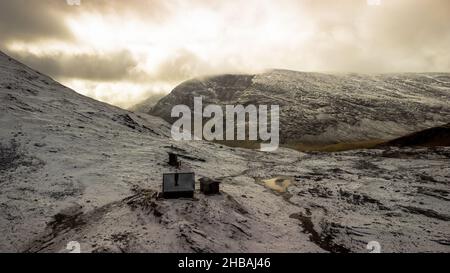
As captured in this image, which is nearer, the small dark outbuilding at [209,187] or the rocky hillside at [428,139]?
the small dark outbuilding at [209,187]

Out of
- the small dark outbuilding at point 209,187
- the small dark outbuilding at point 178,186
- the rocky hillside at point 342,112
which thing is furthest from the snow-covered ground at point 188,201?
the rocky hillside at point 342,112

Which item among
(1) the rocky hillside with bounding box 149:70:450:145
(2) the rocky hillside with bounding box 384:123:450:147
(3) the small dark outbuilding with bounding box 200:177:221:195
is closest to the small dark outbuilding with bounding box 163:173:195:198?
(3) the small dark outbuilding with bounding box 200:177:221:195

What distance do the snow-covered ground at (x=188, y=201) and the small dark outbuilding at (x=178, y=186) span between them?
1084 mm

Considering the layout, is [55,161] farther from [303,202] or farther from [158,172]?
[303,202]

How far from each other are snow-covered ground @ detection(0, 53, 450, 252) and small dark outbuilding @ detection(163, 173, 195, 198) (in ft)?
3.56

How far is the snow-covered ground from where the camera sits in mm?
20625

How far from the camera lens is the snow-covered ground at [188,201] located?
20.6 m

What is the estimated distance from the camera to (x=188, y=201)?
24.0 meters

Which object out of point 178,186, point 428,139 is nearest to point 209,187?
point 178,186

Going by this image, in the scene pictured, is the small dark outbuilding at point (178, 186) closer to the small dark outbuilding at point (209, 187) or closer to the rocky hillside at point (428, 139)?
the small dark outbuilding at point (209, 187)

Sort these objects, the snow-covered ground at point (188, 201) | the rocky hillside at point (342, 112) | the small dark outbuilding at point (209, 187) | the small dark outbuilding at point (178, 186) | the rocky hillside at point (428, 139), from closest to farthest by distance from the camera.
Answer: the snow-covered ground at point (188, 201), the small dark outbuilding at point (178, 186), the small dark outbuilding at point (209, 187), the rocky hillside at point (428, 139), the rocky hillside at point (342, 112)

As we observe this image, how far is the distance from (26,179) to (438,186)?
4227 centimetres
